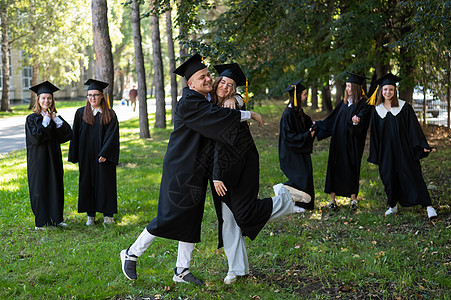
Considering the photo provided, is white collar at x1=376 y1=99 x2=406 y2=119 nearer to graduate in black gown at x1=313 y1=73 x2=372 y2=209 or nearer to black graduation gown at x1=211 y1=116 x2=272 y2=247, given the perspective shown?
graduate in black gown at x1=313 y1=73 x2=372 y2=209

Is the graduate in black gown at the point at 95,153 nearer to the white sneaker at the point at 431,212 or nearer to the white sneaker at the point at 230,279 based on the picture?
the white sneaker at the point at 230,279

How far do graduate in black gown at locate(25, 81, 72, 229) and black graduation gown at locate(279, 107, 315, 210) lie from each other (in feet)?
10.8

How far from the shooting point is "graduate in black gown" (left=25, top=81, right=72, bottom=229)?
7.28m

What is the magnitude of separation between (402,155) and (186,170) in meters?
4.06

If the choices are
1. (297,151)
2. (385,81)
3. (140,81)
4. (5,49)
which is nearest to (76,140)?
(297,151)

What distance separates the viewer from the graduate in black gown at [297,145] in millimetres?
7879

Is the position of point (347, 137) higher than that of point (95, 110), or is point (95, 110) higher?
point (95, 110)

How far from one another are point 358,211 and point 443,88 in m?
8.94

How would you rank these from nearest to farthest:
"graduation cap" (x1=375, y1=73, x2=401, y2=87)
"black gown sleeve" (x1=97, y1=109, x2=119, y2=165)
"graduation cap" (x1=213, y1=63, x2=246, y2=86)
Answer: "graduation cap" (x1=213, y1=63, x2=246, y2=86)
"black gown sleeve" (x1=97, y1=109, x2=119, y2=165)
"graduation cap" (x1=375, y1=73, x2=401, y2=87)

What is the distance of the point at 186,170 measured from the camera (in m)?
4.99

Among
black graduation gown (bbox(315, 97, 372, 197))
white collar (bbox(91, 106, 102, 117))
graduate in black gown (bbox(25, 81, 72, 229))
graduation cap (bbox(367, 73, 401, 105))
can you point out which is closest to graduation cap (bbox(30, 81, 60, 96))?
graduate in black gown (bbox(25, 81, 72, 229))

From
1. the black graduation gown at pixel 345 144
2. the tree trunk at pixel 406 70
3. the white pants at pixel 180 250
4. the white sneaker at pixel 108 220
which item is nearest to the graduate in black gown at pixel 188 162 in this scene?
the white pants at pixel 180 250

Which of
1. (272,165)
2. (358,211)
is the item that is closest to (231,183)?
(358,211)

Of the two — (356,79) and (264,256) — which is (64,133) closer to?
(264,256)
